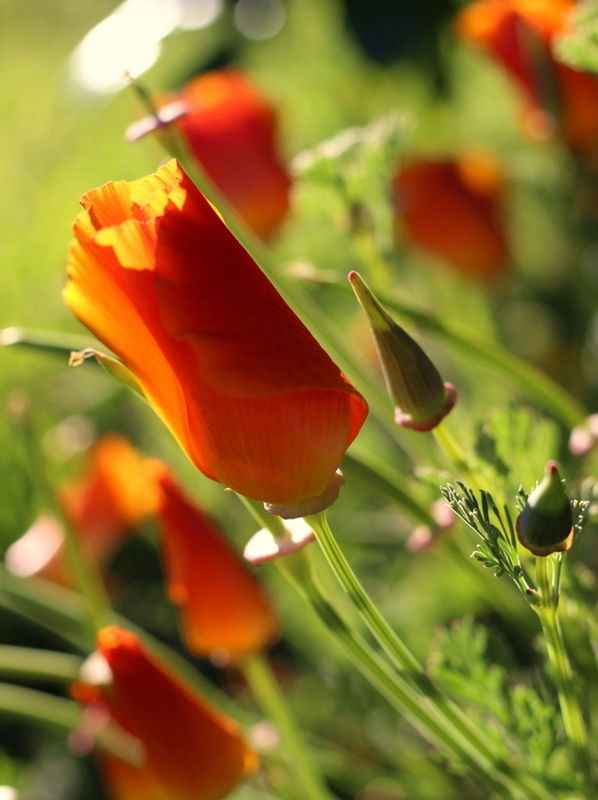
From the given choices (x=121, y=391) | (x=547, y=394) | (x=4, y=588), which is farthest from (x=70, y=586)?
(x=547, y=394)

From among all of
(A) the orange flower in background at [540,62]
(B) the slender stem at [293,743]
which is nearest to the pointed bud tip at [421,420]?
(B) the slender stem at [293,743]

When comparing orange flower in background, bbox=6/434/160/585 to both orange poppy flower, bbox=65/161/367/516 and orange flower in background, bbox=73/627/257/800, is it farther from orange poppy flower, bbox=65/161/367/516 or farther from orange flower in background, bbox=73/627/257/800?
orange poppy flower, bbox=65/161/367/516

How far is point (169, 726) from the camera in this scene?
471mm

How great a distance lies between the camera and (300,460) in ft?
1.06

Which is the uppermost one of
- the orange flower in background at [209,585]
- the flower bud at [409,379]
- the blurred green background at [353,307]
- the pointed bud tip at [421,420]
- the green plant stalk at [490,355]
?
the flower bud at [409,379]

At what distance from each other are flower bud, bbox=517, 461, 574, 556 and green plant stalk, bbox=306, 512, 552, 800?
7cm

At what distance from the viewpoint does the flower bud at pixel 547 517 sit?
280 mm

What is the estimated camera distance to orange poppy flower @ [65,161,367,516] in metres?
0.29

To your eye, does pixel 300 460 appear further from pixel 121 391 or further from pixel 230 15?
pixel 121 391

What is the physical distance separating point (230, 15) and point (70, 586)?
1.41ft

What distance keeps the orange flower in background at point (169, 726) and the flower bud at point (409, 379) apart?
176 millimetres

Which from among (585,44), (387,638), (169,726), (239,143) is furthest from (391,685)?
(239,143)

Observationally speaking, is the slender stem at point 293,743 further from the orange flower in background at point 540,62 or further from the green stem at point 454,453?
the orange flower in background at point 540,62

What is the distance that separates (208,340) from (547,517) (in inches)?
3.9
